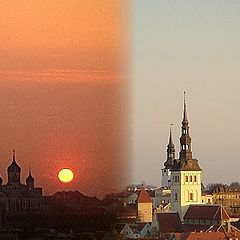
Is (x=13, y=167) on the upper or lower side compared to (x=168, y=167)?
lower

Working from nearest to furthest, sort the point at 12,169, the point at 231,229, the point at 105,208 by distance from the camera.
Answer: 1. the point at 105,208
2. the point at 12,169
3. the point at 231,229

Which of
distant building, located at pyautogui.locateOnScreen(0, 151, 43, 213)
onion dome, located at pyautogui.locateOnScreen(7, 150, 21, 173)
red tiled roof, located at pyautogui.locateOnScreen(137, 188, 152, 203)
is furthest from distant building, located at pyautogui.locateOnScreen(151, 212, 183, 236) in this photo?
onion dome, located at pyautogui.locateOnScreen(7, 150, 21, 173)

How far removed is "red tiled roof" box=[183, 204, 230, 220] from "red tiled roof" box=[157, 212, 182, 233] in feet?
1.13

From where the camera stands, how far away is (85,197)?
3.47 metres

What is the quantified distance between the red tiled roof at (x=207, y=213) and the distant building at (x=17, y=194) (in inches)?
239

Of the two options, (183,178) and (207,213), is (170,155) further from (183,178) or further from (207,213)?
(207,213)

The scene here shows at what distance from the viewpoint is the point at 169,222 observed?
11.4 metres

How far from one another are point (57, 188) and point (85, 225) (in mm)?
210

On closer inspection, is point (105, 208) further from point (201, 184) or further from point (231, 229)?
point (201, 184)

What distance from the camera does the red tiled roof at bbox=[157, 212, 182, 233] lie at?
10680 mm

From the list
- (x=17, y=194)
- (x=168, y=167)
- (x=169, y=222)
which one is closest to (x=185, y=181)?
(x=168, y=167)

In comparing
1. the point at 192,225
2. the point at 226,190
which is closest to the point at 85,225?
the point at 192,225

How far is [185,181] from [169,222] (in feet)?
9.75

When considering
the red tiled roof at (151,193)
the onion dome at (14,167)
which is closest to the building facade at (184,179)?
the red tiled roof at (151,193)
